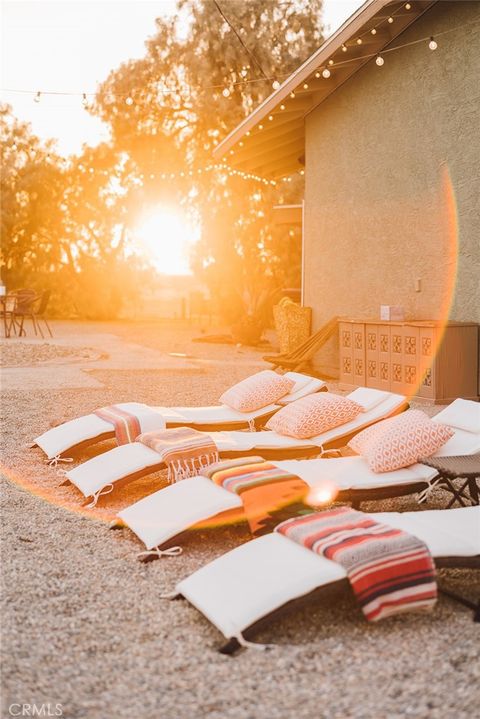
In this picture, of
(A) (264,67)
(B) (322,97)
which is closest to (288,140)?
(B) (322,97)

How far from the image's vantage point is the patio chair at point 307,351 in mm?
11219

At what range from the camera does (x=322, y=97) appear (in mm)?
11844

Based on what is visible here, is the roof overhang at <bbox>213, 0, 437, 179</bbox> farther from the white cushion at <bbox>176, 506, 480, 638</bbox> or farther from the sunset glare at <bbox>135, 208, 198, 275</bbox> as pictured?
the sunset glare at <bbox>135, 208, 198, 275</bbox>

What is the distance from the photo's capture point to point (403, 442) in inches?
176

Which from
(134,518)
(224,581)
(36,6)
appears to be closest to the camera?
(224,581)

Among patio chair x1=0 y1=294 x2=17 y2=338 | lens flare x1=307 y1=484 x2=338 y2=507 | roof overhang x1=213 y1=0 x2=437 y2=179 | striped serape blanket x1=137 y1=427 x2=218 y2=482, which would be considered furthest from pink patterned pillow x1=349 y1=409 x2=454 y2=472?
patio chair x1=0 y1=294 x2=17 y2=338

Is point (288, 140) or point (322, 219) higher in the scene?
point (288, 140)

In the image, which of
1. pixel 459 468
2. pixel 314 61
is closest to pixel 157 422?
pixel 459 468

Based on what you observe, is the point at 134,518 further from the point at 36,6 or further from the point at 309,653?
the point at 36,6

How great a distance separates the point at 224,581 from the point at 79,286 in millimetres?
25340

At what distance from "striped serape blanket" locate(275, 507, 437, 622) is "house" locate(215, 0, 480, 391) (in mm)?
6140

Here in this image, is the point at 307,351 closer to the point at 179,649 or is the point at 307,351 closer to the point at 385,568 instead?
the point at 385,568

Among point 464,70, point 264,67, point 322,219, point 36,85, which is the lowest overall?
point 322,219

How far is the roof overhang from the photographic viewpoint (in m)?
9.43
